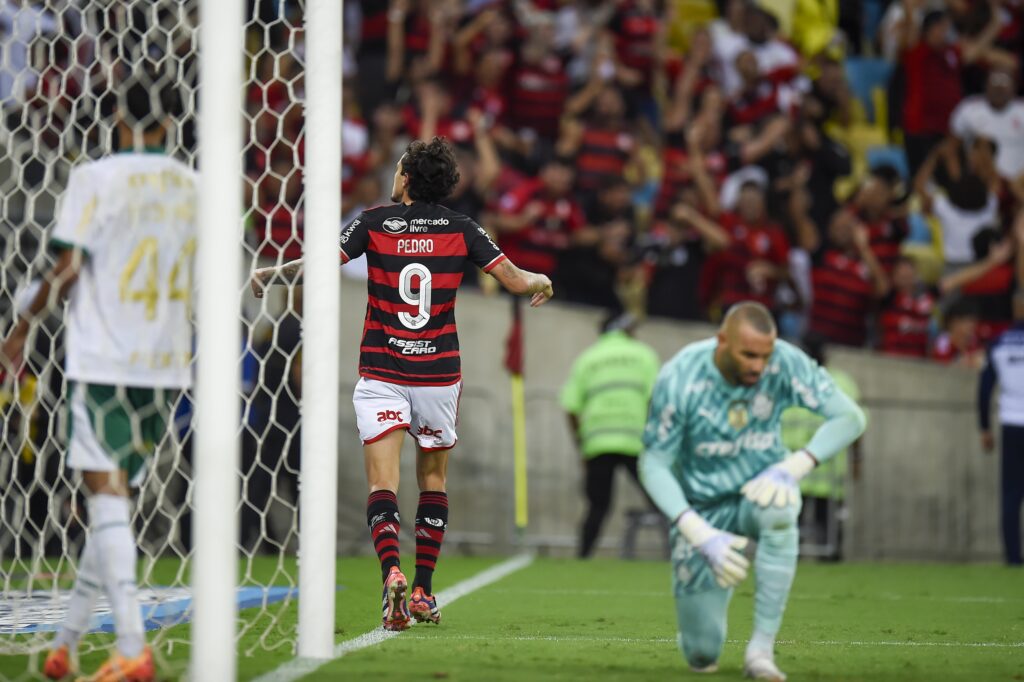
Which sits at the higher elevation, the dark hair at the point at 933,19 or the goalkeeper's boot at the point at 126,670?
the dark hair at the point at 933,19

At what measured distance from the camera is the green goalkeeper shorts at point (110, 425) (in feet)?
16.6

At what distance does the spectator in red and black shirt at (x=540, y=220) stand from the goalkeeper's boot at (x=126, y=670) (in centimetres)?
1008

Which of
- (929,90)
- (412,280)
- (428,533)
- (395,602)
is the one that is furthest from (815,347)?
(395,602)

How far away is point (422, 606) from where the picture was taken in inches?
280

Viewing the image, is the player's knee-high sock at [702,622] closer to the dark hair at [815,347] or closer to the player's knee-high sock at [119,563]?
the player's knee-high sock at [119,563]

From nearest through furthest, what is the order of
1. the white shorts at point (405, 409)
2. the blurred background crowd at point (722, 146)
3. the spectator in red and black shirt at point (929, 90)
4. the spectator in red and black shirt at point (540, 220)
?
the white shorts at point (405, 409) < the spectator in red and black shirt at point (540, 220) < the blurred background crowd at point (722, 146) < the spectator in red and black shirt at point (929, 90)

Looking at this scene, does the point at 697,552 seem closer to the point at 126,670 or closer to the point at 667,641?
the point at 667,641

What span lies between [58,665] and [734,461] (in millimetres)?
2439

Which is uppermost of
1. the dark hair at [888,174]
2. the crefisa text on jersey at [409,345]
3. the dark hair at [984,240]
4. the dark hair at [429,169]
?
the dark hair at [888,174]

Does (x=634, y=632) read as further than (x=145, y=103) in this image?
Yes

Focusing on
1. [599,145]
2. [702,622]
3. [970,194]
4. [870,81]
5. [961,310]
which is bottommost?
[702,622]

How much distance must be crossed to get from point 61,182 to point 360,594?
638cm

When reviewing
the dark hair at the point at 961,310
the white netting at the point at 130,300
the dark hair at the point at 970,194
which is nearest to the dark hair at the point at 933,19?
the dark hair at the point at 970,194

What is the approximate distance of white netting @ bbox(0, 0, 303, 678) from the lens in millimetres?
6297
